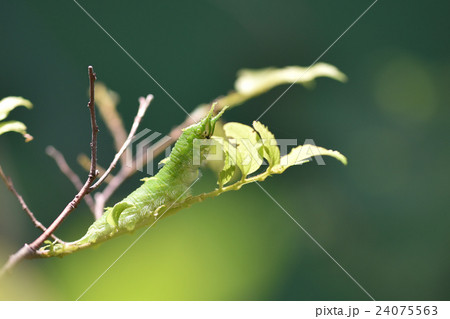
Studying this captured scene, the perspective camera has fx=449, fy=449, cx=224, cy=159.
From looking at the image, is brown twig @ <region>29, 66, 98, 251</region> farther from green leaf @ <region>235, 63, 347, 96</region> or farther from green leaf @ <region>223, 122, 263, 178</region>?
green leaf @ <region>235, 63, 347, 96</region>

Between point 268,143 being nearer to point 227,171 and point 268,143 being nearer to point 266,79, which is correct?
point 227,171

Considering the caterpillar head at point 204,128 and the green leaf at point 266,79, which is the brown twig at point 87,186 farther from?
the green leaf at point 266,79

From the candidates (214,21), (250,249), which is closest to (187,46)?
(214,21)

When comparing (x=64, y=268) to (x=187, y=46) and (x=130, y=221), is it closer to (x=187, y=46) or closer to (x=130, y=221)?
(x=130, y=221)

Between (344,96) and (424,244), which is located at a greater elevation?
(344,96)

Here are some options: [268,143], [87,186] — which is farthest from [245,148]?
[87,186]

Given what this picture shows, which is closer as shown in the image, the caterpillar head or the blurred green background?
the caterpillar head

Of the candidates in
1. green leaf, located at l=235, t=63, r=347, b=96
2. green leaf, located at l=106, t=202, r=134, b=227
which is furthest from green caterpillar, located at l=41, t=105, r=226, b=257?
green leaf, located at l=235, t=63, r=347, b=96
